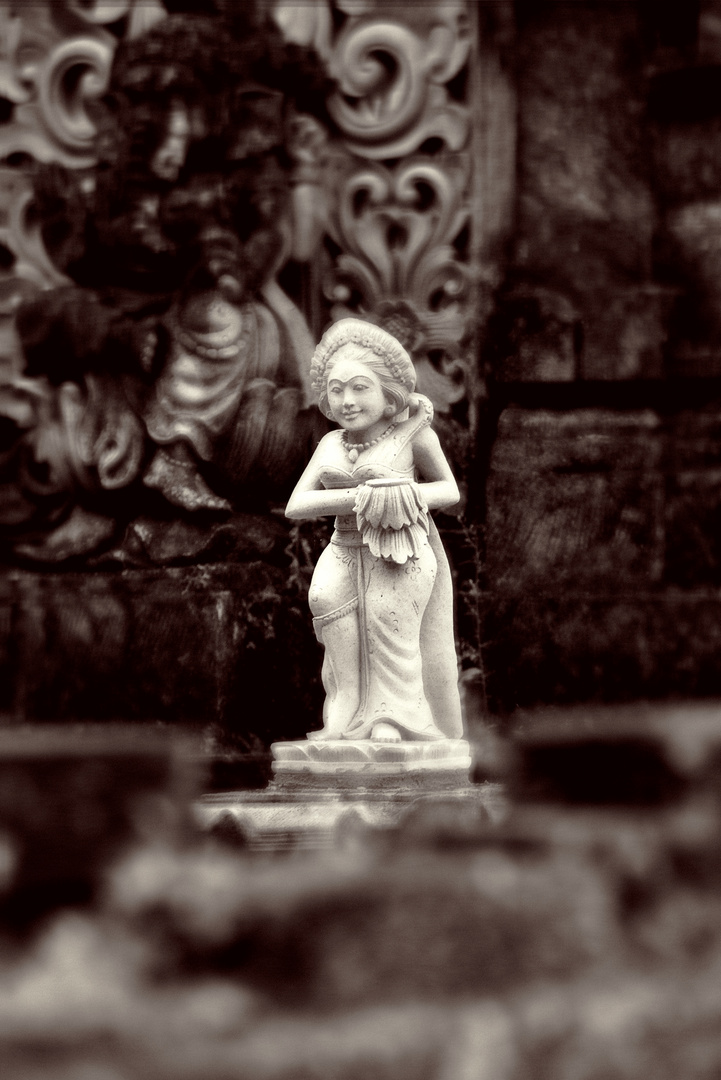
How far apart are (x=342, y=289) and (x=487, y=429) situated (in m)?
0.84

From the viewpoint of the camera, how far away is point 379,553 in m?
4.17

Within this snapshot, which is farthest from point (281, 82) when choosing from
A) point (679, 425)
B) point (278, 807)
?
point (278, 807)

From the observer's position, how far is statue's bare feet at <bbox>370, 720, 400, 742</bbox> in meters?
4.11

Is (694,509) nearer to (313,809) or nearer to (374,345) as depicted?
(374,345)

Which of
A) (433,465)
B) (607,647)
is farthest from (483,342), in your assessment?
(433,465)

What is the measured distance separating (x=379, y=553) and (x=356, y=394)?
44 centimetres

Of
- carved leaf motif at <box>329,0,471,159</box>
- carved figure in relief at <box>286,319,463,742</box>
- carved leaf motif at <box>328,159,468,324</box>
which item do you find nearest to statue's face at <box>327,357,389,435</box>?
carved figure in relief at <box>286,319,463,742</box>

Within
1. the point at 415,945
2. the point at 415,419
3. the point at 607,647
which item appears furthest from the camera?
the point at 607,647

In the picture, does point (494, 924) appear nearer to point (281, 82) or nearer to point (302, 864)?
point (302, 864)

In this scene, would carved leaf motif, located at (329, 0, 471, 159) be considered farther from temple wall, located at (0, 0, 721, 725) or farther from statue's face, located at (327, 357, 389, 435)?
statue's face, located at (327, 357, 389, 435)

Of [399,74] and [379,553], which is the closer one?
[379,553]

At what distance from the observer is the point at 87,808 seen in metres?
0.77

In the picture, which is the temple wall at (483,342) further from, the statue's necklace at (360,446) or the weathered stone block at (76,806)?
the weathered stone block at (76,806)

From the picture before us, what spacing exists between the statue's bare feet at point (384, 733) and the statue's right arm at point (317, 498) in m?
0.57
